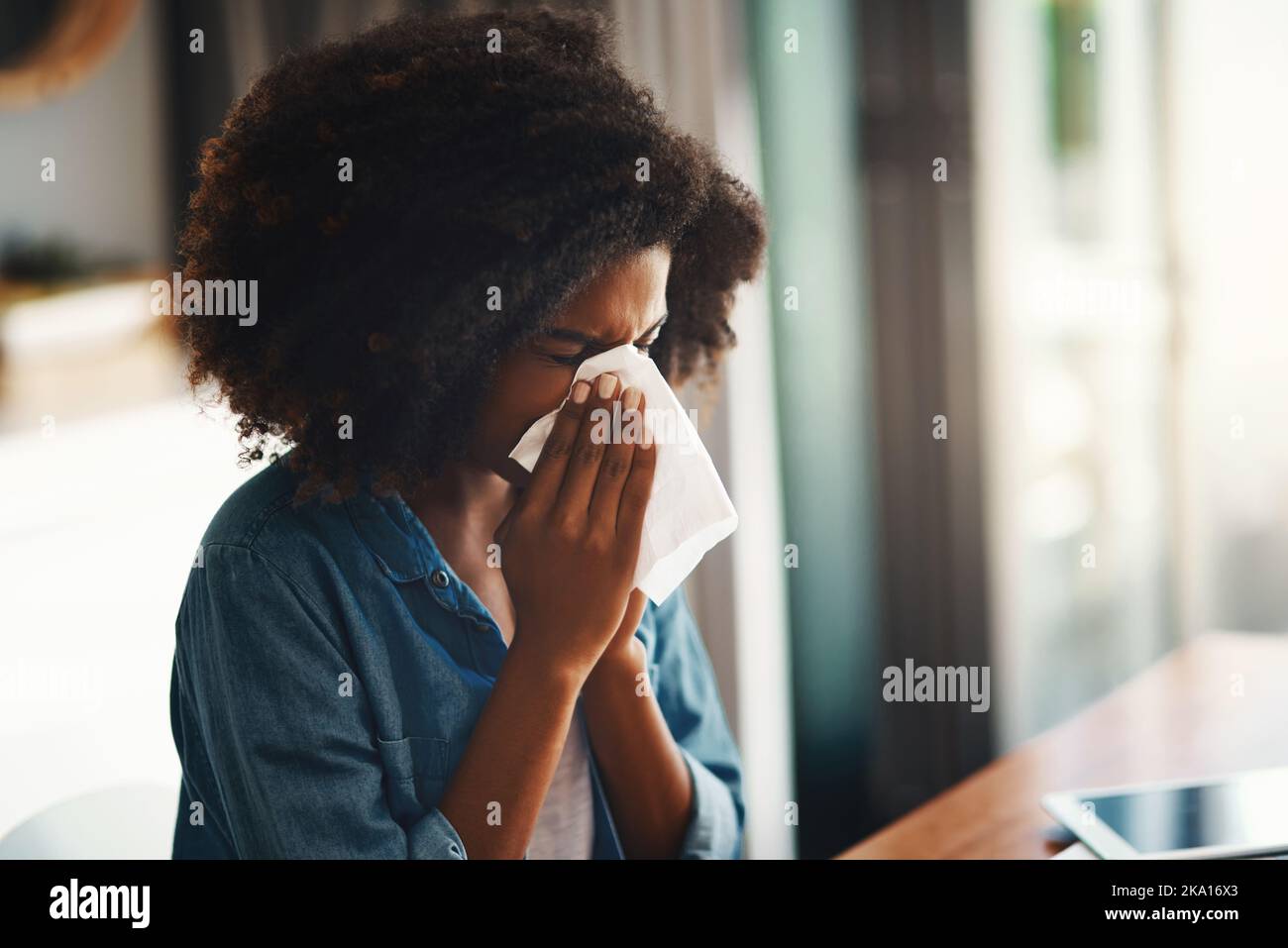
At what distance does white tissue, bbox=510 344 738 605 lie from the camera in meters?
0.71

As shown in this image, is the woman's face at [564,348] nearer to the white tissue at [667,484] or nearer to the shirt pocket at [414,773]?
the white tissue at [667,484]

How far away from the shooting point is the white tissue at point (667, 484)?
2.32ft

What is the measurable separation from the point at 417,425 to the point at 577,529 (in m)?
0.11

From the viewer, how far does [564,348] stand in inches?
27.5

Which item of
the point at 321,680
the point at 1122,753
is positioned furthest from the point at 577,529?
the point at 1122,753

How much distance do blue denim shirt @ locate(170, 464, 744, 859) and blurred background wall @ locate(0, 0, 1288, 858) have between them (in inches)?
19.1

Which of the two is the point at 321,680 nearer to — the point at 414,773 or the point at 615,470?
the point at 414,773
